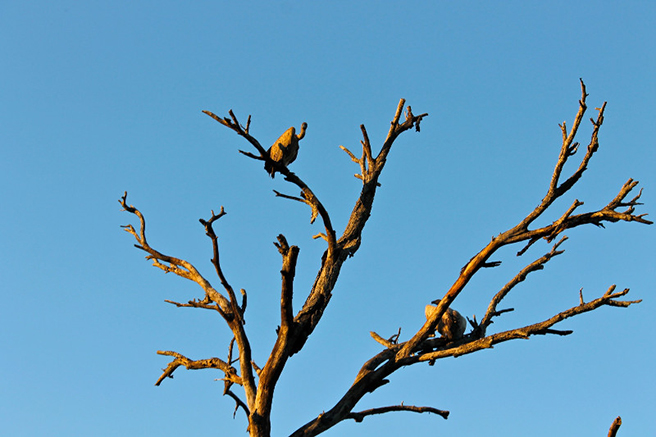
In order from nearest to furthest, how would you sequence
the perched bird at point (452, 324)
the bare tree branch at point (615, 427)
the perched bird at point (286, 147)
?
the bare tree branch at point (615, 427) < the perched bird at point (452, 324) < the perched bird at point (286, 147)

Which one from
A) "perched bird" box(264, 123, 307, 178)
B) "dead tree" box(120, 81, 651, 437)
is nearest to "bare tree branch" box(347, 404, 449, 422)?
"dead tree" box(120, 81, 651, 437)

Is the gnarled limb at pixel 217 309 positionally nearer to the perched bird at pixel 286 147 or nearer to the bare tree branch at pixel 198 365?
the bare tree branch at pixel 198 365

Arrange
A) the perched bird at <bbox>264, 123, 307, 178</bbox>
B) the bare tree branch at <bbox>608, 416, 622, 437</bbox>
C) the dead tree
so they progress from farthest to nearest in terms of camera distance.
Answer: the perched bird at <bbox>264, 123, 307, 178</bbox> → the dead tree → the bare tree branch at <bbox>608, 416, 622, 437</bbox>

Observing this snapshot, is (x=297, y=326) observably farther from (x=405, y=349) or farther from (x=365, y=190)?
(x=365, y=190)

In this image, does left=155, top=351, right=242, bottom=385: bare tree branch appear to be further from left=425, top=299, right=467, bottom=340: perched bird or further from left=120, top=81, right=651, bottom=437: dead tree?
left=425, top=299, right=467, bottom=340: perched bird

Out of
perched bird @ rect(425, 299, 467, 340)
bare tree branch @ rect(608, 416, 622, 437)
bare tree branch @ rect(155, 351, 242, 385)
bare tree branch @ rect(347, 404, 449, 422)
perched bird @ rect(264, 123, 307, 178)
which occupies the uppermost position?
perched bird @ rect(264, 123, 307, 178)

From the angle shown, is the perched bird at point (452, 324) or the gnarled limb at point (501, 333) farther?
Answer: the perched bird at point (452, 324)

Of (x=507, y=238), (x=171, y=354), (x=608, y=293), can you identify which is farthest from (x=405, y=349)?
(x=171, y=354)

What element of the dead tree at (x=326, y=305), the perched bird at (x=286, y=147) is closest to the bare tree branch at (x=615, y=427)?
the dead tree at (x=326, y=305)

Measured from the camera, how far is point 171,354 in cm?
759

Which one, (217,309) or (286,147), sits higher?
(286,147)

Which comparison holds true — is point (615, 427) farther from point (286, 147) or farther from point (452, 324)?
point (286, 147)

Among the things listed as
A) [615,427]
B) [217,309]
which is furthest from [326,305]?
[615,427]

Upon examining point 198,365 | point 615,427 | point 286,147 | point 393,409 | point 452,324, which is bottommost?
point 615,427
